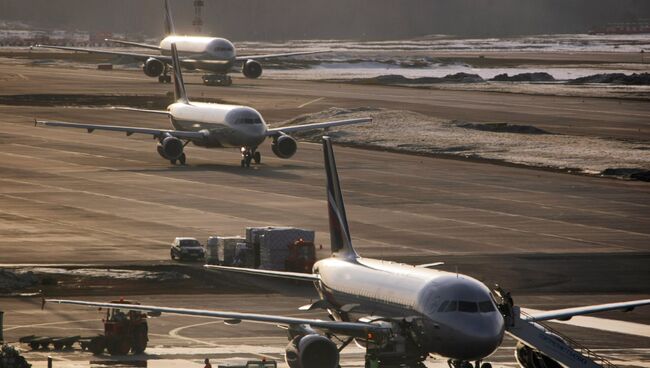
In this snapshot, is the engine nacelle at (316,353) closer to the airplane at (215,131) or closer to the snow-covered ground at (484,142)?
the airplane at (215,131)

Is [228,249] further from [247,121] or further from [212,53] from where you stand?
[212,53]

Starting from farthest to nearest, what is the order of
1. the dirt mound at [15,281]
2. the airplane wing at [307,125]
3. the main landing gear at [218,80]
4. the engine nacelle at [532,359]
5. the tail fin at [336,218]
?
1. the main landing gear at [218,80]
2. the airplane wing at [307,125]
3. the dirt mound at [15,281]
4. the tail fin at [336,218]
5. the engine nacelle at [532,359]

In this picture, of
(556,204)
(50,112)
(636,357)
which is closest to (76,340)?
(636,357)

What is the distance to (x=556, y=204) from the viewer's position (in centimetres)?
8938

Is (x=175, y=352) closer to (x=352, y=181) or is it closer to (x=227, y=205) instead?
(x=227, y=205)

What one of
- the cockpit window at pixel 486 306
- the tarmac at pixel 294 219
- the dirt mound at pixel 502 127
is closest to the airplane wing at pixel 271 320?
the cockpit window at pixel 486 306

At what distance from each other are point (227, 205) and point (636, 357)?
134ft

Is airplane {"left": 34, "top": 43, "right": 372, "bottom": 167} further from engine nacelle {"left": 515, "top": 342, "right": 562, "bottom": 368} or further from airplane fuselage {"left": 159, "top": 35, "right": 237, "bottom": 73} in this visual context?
airplane fuselage {"left": 159, "top": 35, "right": 237, "bottom": 73}

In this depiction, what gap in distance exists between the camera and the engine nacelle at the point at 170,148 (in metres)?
107

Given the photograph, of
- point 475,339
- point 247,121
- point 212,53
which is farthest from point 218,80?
point 475,339

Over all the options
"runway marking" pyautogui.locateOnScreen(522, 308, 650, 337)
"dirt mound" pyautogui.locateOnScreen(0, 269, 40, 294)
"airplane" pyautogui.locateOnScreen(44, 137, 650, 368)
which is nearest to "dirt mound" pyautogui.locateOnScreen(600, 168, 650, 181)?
"runway marking" pyautogui.locateOnScreen(522, 308, 650, 337)

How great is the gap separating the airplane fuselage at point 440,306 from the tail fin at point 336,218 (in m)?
4.71

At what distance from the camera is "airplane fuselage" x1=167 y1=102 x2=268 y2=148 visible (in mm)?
105688

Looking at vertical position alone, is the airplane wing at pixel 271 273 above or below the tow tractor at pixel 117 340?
above
